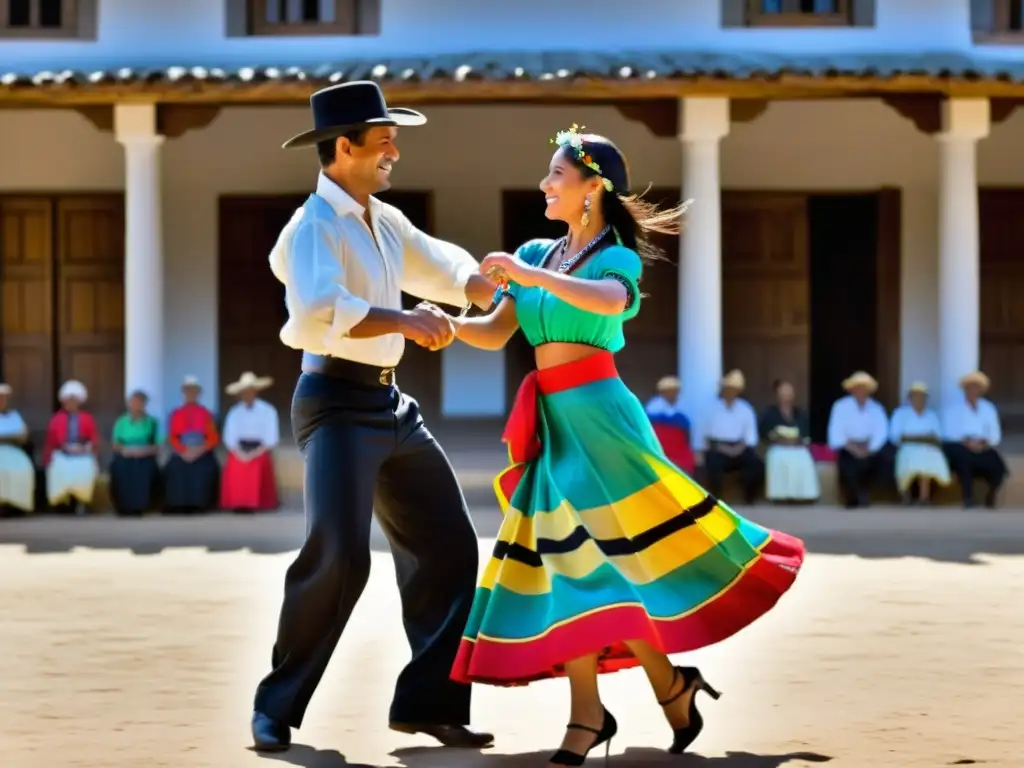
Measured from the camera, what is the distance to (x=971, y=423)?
13461 mm

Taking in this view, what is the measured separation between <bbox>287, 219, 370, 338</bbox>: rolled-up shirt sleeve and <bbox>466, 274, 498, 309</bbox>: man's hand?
0.45 metres

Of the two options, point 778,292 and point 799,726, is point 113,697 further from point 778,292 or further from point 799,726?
point 778,292

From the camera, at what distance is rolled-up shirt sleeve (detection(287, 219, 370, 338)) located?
534cm

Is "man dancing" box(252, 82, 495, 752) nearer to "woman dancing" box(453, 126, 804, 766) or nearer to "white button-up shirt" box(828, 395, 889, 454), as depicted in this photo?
"woman dancing" box(453, 126, 804, 766)

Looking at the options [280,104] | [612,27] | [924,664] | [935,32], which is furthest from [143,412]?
[924,664]

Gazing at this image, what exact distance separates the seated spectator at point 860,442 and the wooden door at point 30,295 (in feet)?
22.7

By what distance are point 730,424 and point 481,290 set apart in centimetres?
793

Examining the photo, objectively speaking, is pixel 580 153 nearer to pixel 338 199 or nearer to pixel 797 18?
pixel 338 199

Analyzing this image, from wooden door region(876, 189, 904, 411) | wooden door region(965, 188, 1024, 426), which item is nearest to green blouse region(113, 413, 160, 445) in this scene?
wooden door region(876, 189, 904, 411)

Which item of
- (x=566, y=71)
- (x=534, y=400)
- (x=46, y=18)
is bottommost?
(x=534, y=400)

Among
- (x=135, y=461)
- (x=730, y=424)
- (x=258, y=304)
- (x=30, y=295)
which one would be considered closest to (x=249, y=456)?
(x=135, y=461)

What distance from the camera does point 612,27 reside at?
15.0 m

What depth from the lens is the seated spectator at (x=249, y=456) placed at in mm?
13445

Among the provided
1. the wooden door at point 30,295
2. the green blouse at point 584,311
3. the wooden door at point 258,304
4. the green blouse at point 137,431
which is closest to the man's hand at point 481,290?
the green blouse at point 584,311
